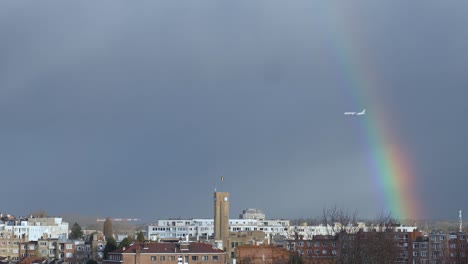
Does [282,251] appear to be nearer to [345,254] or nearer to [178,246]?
[178,246]

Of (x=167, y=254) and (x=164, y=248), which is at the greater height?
(x=164, y=248)

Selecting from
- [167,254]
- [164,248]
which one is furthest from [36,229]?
[167,254]

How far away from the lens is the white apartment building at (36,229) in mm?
165250

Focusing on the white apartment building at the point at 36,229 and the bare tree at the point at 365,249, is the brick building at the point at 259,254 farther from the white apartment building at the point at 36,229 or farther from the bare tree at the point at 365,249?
the white apartment building at the point at 36,229

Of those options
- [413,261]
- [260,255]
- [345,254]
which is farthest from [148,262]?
[413,261]

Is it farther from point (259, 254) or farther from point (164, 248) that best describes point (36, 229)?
point (164, 248)

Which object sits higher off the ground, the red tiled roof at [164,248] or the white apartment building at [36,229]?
the white apartment building at [36,229]

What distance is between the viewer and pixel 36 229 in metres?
174

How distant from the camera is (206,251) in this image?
108 meters

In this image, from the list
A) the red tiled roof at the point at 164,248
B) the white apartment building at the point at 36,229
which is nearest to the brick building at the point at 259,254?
the red tiled roof at the point at 164,248

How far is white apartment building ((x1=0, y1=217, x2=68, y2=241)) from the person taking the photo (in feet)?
542

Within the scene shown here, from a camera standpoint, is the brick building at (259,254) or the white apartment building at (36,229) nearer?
the brick building at (259,254)

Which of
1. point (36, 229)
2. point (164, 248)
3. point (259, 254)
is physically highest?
point (36, 229)

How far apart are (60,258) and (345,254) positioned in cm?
5427
